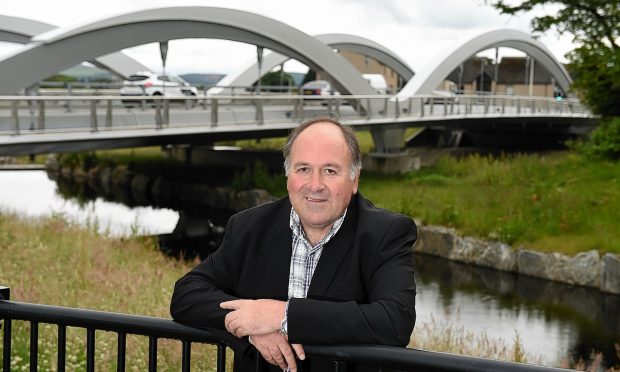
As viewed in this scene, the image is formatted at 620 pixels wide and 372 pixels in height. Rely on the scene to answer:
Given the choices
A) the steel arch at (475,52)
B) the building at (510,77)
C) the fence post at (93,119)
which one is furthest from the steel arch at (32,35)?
the building at (510,77)

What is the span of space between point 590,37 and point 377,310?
87.4 ft

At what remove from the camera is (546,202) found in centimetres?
2134

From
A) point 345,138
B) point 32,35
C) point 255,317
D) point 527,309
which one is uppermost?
point 32,35

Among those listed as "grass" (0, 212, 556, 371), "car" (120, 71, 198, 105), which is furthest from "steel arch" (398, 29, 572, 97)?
"grass" (0, 212, 556, 371)

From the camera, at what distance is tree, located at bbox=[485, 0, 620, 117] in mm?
26109

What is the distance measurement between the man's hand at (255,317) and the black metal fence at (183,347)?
0.35ft

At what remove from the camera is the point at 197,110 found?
22.4m

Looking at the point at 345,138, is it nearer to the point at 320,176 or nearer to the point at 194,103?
the point at 320,176

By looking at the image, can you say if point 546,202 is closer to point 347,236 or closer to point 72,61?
point 72,61

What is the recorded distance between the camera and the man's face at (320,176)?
2660 millimetres

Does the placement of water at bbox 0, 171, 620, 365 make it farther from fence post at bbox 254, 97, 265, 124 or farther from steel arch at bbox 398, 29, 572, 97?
steel arch at bbox 398, 29, 572, 97

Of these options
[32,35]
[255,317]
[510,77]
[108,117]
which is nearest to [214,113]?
[108,117]

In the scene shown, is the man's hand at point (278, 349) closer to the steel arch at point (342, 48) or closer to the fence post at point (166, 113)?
the fence post at point (166, 113)

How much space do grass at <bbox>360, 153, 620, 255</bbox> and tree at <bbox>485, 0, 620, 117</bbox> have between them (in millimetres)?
2306
